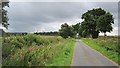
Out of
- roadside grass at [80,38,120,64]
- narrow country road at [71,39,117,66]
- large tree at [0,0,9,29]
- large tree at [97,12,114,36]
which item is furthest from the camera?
large tree at [97,12,114,36]

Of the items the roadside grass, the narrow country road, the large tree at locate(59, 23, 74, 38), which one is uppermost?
the large tree at locate(59, 23, 74, 38)

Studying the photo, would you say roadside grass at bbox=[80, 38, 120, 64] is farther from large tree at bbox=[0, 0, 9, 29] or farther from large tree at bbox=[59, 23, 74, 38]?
large tree at bbox=[59, 23, 74, 38]

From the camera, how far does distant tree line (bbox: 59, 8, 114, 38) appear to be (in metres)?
80.2

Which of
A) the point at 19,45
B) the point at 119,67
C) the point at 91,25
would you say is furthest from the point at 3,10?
the point at 91,25

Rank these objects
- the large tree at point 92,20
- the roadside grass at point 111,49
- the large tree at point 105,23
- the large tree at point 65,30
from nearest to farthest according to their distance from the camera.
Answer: the roadside grass at point 111,49, the large tree at point 105,23, the large tree at point 92,20, the large tree at point 65,30

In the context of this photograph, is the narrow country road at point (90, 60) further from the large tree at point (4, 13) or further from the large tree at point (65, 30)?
the large tree at point (65, 30)

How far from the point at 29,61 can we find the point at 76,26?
153 metres

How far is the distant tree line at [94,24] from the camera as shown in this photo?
80188mm

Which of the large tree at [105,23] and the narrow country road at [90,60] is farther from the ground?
the large tree at [105,23]

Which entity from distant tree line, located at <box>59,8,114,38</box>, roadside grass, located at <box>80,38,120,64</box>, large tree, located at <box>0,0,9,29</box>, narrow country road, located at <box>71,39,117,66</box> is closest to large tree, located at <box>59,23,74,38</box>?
distant tree line, located at <box>59,8,114,38</box>

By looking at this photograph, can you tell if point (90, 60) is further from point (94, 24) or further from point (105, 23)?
point (94, 24)

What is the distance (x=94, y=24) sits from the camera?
95.0 m

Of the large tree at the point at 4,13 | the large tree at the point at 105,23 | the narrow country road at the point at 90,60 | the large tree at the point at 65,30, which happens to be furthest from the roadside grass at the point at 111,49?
the large tree at the point at 65,30

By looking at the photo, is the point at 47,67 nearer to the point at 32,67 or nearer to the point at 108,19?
the point at 32,67
